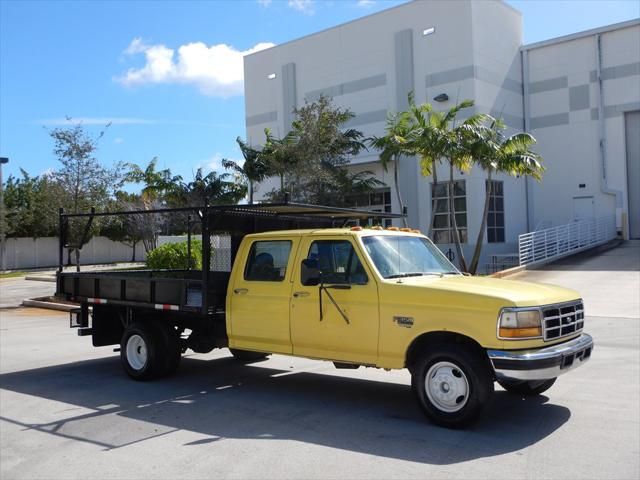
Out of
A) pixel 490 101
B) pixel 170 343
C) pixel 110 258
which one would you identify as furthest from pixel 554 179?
pixel 110 258

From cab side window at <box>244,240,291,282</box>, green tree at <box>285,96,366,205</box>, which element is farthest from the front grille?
green tree at <box>285,96,366,205</box>

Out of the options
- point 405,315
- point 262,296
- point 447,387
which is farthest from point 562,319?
point 262,296

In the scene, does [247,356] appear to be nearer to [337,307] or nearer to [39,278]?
[337,307]

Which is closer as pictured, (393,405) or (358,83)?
(393,405)

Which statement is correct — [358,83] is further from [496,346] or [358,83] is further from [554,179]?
[496,346]

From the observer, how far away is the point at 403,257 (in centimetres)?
722

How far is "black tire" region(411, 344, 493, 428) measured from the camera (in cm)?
602

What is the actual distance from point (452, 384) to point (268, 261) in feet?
8.89

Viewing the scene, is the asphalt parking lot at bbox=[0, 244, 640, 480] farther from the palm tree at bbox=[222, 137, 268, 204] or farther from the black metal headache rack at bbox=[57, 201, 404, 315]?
the palm tree at bbox=[222, 137, 268, 204]

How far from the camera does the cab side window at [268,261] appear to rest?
7551 mm

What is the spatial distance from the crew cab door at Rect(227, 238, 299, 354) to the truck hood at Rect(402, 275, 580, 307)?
1.50 meters

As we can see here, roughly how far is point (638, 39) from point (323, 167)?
52.3 feet

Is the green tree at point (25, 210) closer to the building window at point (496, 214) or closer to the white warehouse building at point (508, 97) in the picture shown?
the white warehouse building at point (508, 97)

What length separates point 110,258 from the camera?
5034 cm
